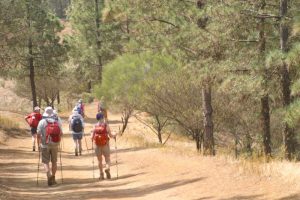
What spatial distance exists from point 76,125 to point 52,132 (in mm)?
6159

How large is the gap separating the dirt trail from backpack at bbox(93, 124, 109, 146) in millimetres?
1060

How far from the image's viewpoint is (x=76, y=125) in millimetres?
20844

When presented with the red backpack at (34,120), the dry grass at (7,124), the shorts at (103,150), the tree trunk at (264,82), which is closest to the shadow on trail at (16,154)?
the red backpack at (34,120)

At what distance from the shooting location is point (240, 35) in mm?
17188

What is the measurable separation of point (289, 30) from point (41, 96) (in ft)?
128

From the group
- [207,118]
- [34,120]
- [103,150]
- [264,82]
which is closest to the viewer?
[103,150]

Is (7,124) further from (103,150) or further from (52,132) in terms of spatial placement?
(52,132)

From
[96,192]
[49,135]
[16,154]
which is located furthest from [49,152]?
[16,154]

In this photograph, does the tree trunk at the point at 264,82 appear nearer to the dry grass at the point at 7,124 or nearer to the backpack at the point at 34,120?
the backpack at the point at 34,120

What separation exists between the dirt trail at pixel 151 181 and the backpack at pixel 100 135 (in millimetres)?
1060

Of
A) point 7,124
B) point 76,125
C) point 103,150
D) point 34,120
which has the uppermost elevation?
point 34,120

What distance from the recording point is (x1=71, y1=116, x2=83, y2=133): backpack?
68.2 ft

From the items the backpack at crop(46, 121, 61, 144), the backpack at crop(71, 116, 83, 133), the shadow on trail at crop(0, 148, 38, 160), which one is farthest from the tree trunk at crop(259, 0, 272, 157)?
the shadow on trail at crop(0, 148, 38, 160)

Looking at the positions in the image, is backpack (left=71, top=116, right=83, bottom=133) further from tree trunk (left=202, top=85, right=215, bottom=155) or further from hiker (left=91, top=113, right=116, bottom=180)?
hiker (left=91, top=113, right=116, bottom=180)
